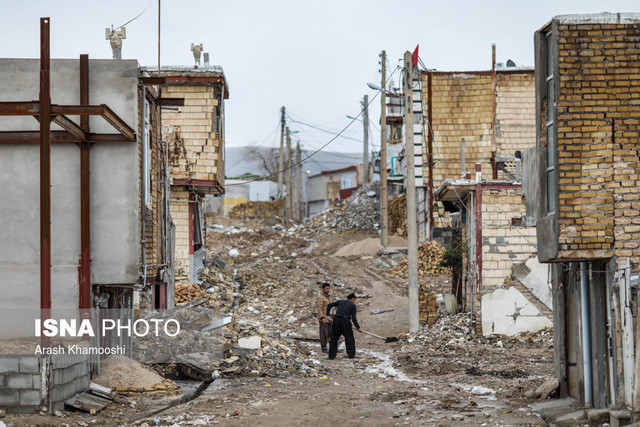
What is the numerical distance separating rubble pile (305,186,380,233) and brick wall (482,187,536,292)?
2345cm

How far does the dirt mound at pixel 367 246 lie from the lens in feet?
126

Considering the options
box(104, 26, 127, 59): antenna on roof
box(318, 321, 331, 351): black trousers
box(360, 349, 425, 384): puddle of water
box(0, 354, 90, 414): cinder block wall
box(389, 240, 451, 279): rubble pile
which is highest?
box(104, 26, 127, 59): antenna on roof

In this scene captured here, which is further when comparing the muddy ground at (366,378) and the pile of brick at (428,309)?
the pile of brick at (428,309)

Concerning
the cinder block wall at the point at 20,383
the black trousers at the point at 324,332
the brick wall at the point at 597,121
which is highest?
the brick wall at the point at 597,121

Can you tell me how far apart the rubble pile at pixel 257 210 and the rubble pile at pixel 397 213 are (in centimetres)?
1754

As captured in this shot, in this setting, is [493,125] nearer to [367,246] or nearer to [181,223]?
[367,246]

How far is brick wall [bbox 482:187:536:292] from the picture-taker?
2109cm

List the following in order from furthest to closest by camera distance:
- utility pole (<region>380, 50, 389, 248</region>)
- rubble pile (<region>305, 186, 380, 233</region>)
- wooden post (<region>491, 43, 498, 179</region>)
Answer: rubble pile (<region>305, 186, 380, 233</region>)
utility pole (<region>380, 50, 389, 248</region>)
wooden post (<region>491, 43, 498, 179</region>)

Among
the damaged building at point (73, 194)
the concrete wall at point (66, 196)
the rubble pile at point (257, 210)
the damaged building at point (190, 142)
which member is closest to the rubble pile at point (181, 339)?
the damaged building at point (73, 194)

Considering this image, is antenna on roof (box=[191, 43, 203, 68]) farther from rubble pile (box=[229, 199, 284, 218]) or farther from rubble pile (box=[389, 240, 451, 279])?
rubble pile (box=[229, 199, 284, 218])

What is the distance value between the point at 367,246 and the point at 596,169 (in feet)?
92.3

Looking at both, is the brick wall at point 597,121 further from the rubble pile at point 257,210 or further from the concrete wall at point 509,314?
the rubble pile at point 257,210

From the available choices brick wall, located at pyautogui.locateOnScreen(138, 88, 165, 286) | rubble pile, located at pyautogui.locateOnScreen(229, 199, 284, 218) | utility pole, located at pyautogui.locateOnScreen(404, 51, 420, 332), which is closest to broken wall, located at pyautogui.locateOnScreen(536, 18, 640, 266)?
brick wall, located at pyautogui.locateOnScreen(138, 88, 165, 286)

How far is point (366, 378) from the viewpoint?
15.7 metres
